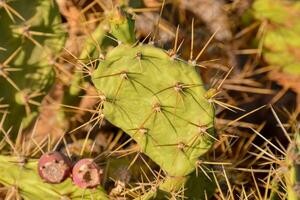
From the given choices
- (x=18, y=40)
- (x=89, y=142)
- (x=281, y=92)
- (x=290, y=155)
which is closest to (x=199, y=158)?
(x=290, y=155)

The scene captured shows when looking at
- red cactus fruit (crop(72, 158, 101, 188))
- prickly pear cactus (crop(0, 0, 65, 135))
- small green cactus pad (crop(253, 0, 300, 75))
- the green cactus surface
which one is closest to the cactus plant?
small green cactus pad (crop(253, 0, 300, 75))

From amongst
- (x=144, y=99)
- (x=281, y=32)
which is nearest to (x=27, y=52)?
(x=144, y=99)

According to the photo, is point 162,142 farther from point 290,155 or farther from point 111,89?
point 290,155

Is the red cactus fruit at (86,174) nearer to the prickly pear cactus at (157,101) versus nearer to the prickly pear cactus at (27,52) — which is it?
the prickly pear cactus at (157,101)

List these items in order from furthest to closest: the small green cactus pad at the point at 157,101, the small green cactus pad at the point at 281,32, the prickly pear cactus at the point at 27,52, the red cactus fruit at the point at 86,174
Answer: the small green cactus pad at the point at 281,32
the prickly pear cactus at the point at 27,52
the red cactus fruit at the point at 86,174
the small green cactus pad at the point at 157,101

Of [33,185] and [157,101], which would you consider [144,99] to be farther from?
[33,185]

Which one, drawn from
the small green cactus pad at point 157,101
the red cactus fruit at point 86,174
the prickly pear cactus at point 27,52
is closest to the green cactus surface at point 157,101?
the small green cactus pad at point 157,101
